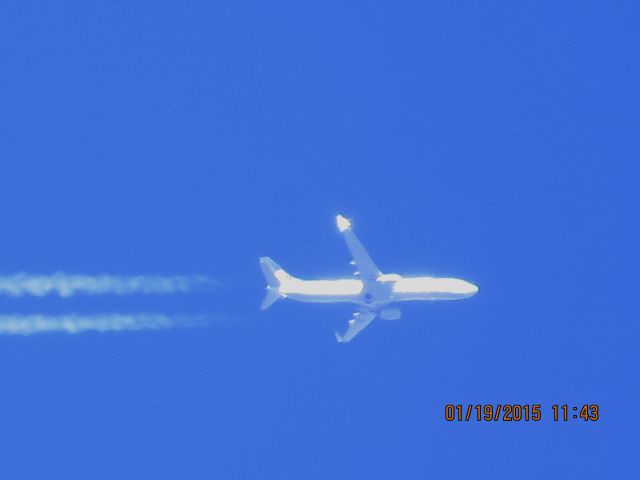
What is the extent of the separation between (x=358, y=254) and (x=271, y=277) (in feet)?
33.7

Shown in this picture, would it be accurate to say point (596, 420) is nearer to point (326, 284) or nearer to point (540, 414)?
point (540, 414)

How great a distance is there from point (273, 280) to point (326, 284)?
20.7ft

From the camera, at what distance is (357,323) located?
6969 inches

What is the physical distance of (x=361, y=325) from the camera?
581 feet

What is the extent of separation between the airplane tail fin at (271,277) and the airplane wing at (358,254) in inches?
320

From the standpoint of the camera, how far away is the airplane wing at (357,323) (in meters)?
176

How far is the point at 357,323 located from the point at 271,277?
8.65 metres

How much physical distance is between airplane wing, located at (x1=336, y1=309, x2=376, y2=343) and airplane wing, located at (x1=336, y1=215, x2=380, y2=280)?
388 centimetres

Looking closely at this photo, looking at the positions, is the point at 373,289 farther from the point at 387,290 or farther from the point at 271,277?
the point at 271,277

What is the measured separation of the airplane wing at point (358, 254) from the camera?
17012 cm

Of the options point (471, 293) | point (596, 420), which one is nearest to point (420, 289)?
point (471, 293)

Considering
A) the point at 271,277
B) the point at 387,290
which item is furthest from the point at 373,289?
the point at 271,277

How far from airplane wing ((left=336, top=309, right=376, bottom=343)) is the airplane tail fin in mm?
6707

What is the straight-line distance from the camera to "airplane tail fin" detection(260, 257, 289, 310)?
577 ft
